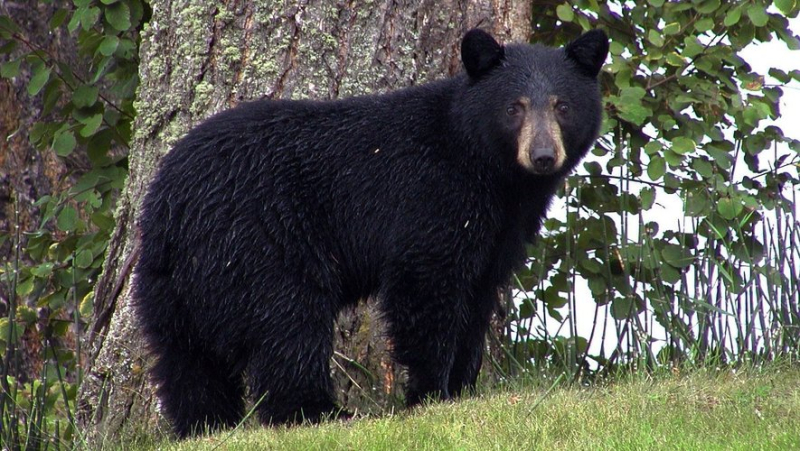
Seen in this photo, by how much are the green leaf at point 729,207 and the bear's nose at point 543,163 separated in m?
1.49

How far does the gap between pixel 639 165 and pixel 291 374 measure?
8.78 ft

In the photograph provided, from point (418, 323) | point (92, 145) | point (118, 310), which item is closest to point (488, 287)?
point (418, 323)

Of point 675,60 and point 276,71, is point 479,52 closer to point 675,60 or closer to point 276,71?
A: point 276,71

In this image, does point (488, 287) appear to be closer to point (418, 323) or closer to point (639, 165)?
point (418, 323)

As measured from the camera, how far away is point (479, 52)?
4887 millimetres

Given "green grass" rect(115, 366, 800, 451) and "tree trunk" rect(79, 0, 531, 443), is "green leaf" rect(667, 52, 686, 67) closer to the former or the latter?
"tree trunk" rect(79, 0, 531, 443)

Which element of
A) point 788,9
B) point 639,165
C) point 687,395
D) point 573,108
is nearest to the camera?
point 687,395

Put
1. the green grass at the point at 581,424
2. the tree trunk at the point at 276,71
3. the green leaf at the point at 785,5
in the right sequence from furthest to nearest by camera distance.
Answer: the green leaf at the point at 785,5
the tree trunk at the point at 276,71
the green grass at the point at 581,424

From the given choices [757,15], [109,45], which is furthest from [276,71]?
[757,15]

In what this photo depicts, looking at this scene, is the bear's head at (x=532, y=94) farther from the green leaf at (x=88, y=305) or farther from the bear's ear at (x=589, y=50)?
the green leaf at (x=88, y=305)

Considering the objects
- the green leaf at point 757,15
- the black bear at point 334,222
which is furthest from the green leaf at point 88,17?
the green leaf at point 757,15

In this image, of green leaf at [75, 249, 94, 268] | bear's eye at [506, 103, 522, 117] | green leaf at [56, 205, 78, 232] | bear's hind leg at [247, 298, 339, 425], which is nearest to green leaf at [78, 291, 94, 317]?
green leaf at [75, 249, 94, 268]

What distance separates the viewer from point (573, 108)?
4.87 metres

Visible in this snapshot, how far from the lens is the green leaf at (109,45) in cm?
600
